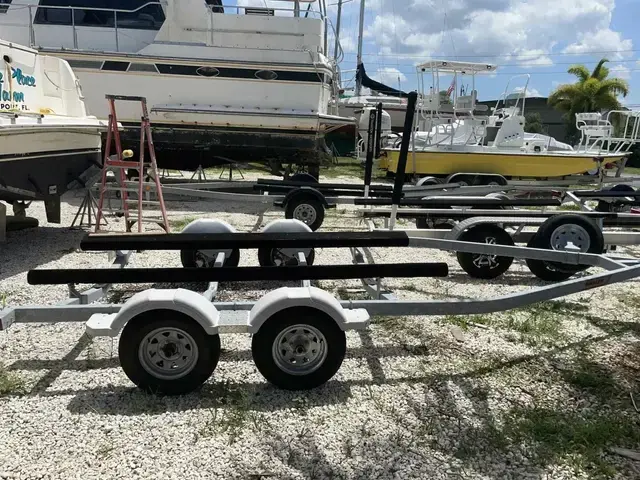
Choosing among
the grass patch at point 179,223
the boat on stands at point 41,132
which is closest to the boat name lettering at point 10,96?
the boat on stands at point 41,132

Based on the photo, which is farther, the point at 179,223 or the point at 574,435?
the point at 179,223

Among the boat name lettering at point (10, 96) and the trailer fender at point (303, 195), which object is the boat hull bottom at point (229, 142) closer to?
the trailer fender at point (303, 195)

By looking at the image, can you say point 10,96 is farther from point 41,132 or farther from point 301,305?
point 301,305

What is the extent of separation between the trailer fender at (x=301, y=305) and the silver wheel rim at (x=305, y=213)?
4.26 metres

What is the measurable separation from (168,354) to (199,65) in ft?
27.1

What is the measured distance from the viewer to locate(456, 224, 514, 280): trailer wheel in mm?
5297

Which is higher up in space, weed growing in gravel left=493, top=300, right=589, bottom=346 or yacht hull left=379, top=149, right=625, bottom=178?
yacht hull left=379, top=149, right=625, bottom=178

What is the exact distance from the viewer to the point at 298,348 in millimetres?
3051

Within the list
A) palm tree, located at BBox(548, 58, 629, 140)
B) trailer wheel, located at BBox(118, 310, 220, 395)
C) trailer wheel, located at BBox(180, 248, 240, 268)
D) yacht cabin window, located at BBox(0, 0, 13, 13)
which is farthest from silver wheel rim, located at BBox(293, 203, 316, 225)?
palm tree, located at BBox(548, 58, 629, 140)

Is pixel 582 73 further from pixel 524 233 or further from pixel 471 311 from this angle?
pixel 471 311

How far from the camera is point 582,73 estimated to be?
3200 cm

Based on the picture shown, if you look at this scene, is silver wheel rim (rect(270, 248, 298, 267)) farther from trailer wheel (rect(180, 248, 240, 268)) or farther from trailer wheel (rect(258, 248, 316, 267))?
trailer wheel (rect(180, 248, 240, 268))

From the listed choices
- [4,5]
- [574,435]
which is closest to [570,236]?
[574,435]

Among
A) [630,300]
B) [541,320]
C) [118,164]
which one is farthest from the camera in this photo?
[118,164]
